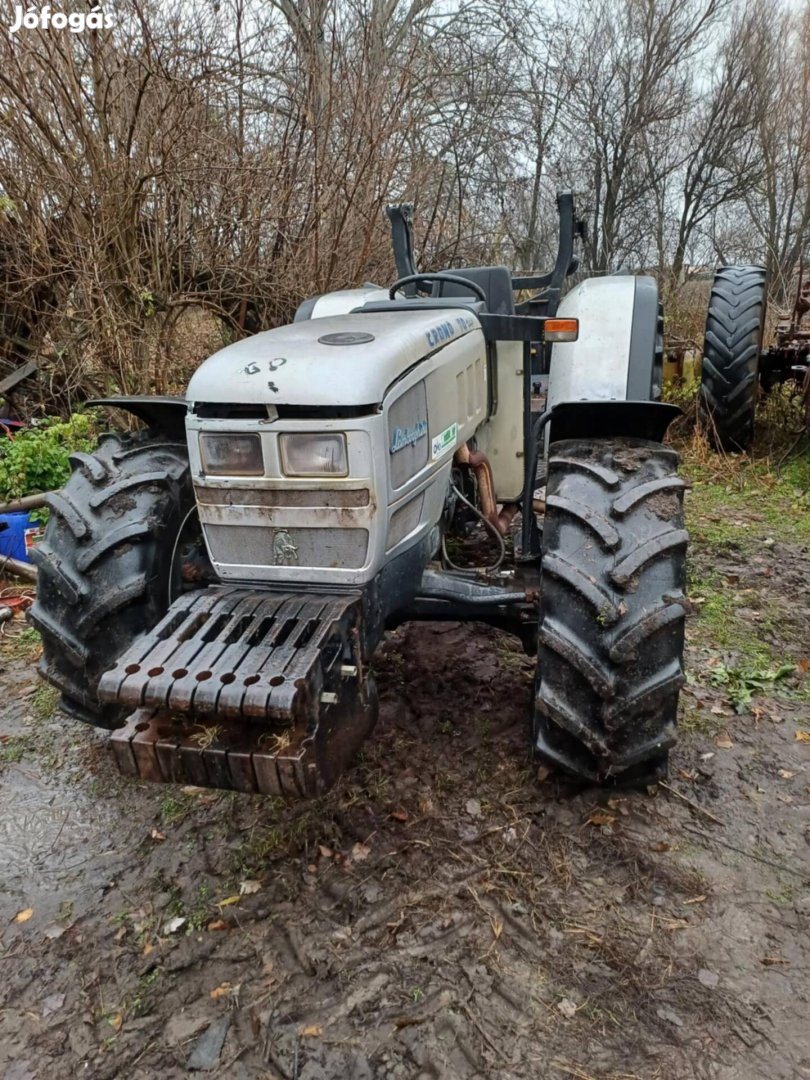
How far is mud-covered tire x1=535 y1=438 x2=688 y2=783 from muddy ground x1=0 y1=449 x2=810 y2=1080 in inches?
12.6

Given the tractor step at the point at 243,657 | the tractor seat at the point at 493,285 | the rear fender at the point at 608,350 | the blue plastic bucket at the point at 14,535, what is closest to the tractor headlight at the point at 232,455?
the tractor step at the point at 243,657

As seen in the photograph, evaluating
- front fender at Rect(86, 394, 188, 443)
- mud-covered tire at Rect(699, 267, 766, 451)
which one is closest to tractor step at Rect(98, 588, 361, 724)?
front fender at Rect(86, 394, 188, 443)

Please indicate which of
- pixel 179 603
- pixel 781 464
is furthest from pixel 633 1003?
pixel 781 464

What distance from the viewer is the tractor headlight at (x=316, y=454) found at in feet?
6.69

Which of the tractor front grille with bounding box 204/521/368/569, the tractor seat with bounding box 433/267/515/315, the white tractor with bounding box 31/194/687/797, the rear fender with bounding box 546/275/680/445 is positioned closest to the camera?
the white tractor with bounding box 31/194/687/797

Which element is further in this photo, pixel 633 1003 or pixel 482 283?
pixel 482 283

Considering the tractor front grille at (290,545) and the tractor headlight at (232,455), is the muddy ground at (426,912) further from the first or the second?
the tractor headlight at (232,455)

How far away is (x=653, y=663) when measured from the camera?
7.24ft

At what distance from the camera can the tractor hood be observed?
201 centimetres

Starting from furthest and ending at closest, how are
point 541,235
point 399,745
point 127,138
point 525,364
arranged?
point 541,235 < point 127,138 < point 525,364 < point 399,745

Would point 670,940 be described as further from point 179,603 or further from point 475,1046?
point 179,603

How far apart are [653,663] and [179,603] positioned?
1.30 meters

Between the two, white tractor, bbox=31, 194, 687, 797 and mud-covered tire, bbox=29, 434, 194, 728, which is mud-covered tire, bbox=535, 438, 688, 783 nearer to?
white tractor, bbox=31, 194, 687, 797

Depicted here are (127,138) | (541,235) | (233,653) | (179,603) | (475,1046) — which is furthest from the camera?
(541,235)
